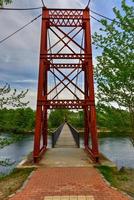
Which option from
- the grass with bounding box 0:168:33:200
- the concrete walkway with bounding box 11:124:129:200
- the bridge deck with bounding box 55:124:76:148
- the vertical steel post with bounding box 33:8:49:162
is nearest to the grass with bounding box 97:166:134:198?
the concrete walkway with bounding box 11:124:129:200

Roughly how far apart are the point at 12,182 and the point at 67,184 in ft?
6.79

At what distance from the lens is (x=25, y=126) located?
8930 mm

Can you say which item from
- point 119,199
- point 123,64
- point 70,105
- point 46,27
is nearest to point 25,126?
point 119,199

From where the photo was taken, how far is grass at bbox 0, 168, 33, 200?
9.62m

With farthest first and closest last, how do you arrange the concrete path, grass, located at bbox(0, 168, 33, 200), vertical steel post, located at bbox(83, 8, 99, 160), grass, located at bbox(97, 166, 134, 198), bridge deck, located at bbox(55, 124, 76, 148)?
bridge deck, located at bbox(55, 124, 76, 148) → vertical steel post, located at bbox(83, 8, 99, 160) → grass, located at bbox(97, 166, 134, 198) → grass, located at bbox(0, 168, 33, 200) → the concrete path

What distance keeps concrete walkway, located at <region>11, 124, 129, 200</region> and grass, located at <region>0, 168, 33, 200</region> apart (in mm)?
329

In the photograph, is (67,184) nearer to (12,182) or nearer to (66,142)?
(12,182)

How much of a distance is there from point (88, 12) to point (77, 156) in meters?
6.83

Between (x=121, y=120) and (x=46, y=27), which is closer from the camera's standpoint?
(x=121, y=120)

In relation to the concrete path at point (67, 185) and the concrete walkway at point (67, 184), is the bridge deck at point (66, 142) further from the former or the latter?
the concrete path at point (67, 185)

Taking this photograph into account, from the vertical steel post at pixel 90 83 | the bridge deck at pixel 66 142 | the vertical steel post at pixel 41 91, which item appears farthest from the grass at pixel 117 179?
the bridge deck at pixel 66 142

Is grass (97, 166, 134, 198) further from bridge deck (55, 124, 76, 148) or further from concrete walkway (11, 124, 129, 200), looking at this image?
bridge deck (55, 124, 76, 148)

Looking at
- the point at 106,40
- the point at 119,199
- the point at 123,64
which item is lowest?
the point at 119,199

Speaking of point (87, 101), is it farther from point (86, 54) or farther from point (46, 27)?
point (46, 27)
